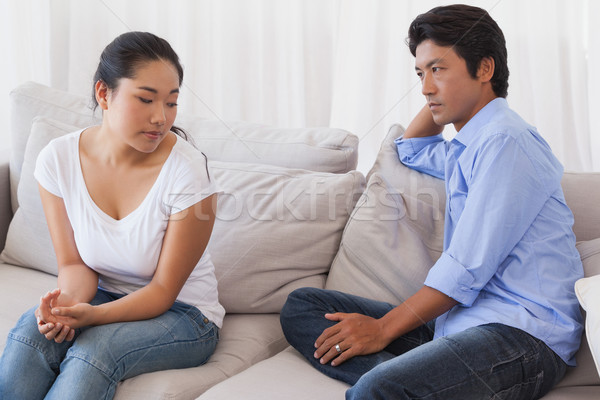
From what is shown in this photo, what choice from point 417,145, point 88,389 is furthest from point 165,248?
point 417,145

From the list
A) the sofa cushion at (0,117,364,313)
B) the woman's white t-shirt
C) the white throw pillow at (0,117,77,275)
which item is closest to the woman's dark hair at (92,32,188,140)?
the woman's white t-shirt

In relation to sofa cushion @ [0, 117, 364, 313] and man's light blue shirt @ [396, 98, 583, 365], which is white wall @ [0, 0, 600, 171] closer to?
sofa cushion @ [0, 117, 364, 313]

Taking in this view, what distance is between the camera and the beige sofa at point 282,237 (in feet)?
4.45

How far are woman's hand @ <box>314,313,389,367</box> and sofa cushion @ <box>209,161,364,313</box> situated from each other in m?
0.29

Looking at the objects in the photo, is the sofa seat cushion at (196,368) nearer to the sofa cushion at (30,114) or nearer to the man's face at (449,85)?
the sofa cushion at (30,114)

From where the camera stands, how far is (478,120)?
1.43m

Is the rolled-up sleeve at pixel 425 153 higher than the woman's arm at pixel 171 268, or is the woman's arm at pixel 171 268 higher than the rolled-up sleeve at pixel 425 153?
the rolled-up sleeve at pixel 425 153

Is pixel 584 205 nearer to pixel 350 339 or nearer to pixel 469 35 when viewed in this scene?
pixel 469 35

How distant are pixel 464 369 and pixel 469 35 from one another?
2.47 feet

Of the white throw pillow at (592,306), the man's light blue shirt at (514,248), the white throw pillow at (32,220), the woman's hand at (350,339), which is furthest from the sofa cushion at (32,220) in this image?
the white throw pillow at (592,306)

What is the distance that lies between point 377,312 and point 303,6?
152 cm

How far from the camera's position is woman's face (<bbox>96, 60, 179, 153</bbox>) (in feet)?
4.45

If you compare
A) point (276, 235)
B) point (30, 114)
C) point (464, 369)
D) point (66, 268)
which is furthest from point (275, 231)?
point (30, 114)

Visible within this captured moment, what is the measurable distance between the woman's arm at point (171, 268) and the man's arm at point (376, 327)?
337mm
